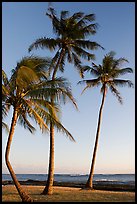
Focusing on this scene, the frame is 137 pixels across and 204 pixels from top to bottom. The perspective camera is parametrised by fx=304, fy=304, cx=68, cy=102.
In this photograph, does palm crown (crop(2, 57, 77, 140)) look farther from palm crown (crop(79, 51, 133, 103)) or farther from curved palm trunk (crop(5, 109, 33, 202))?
palm crown (crop(79, 51, 133, 103))

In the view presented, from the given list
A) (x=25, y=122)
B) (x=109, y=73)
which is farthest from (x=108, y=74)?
(x=25, y=122)

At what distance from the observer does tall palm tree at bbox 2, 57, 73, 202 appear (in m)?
15.1

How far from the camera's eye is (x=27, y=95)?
15.4 metres

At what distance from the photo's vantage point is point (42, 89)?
15.4 metres

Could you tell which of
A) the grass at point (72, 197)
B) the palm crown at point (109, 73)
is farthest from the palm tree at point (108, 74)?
the grass at point (72, 197)

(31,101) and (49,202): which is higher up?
(31,101)

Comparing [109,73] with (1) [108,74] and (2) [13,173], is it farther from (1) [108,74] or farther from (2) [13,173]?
(2) [13,173]

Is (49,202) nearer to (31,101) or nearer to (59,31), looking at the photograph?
(31,101)

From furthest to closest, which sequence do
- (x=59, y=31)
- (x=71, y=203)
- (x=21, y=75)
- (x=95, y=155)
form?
(x=95, y=155) < (x=59, y=31) < (x=21, y=75) < (x=71, y=203)

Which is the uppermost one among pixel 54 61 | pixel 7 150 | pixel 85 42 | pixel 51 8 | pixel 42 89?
pixel 51 8

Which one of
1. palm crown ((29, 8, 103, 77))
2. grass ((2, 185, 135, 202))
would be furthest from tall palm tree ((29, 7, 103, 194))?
grass ((2, 185, 135, 202))

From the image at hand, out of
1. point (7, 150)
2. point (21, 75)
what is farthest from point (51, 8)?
point (7, 150)

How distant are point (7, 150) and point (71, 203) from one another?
3.97 metres

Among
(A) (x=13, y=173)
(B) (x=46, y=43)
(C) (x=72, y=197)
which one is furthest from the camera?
(B) (x=46, y=43)
